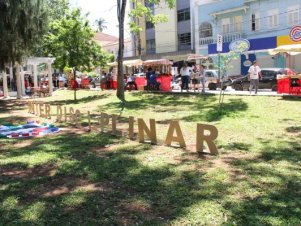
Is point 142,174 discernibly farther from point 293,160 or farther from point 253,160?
point 293,160

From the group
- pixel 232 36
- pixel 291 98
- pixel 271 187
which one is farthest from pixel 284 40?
pixel 271 187

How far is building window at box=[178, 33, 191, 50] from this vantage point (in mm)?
47097

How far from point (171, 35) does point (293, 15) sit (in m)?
17.5

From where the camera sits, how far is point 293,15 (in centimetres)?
3422

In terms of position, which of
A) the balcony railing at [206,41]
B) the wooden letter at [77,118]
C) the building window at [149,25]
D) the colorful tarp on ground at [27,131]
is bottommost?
the colorful tarp on ground at [27,131]

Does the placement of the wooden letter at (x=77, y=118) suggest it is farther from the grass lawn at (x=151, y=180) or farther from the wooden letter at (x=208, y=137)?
the wooden letter at (x=208, y=137)

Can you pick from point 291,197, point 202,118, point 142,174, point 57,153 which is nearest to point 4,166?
point 57,153

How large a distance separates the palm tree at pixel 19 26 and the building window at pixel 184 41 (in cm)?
2709

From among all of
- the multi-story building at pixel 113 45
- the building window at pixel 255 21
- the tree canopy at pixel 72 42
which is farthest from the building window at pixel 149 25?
the tree canopy at pixel 72 42

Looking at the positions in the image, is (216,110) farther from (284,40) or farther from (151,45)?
(151,45)

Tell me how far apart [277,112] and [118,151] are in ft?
23.2

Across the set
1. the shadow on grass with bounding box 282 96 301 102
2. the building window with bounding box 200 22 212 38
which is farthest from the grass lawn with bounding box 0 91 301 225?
the building window with bounding box 200 22 212 38

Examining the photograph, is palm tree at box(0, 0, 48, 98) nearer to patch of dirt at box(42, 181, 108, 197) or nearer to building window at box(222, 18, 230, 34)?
patch of dirt at box(42, 181, 108, 197)

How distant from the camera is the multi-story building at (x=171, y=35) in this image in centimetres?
4684
